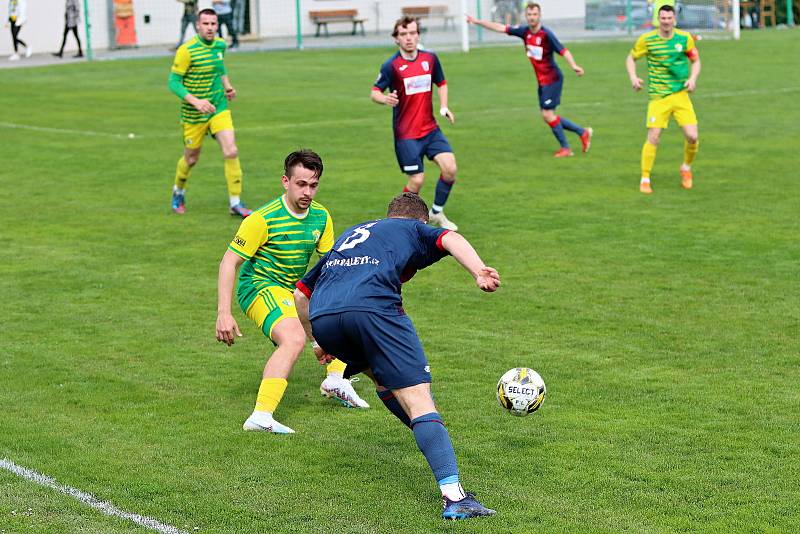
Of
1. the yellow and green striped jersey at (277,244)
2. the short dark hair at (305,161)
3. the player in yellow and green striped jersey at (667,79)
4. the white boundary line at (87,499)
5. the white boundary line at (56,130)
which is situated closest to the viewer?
the white boundary line at (87,499)

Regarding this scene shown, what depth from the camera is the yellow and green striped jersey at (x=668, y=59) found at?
17.4m

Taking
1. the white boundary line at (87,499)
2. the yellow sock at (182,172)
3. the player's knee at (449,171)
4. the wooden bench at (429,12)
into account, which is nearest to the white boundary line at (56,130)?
the yellow sock at (182,172)

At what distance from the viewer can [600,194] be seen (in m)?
17.6

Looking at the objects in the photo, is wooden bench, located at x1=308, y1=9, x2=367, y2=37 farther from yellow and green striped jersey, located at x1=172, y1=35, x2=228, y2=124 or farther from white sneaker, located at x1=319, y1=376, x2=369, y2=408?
white sneaker, located at x1=319, y1=376, x2=369, y2=408

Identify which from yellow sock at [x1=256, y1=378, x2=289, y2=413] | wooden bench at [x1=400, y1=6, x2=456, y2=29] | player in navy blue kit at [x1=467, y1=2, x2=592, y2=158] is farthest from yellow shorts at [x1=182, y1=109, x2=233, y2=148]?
wooden bench at [x1=400, y1=6, x2=456, y2=29]

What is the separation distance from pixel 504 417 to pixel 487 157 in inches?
499

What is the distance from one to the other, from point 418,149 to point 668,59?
3961 mm

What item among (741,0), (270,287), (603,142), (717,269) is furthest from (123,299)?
(741,0)

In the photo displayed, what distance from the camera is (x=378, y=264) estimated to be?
7.19m

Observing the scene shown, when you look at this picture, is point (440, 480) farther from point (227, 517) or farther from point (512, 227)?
point (512, 227)

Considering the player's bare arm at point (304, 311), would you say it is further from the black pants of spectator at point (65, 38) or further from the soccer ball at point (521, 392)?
the black pants of spectator at point (65, 38)

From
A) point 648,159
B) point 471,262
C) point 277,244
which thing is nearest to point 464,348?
point 277,244

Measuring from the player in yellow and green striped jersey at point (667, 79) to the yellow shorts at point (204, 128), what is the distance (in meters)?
5.53

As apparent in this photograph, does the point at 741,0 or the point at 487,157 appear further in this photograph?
the point at 741,0
